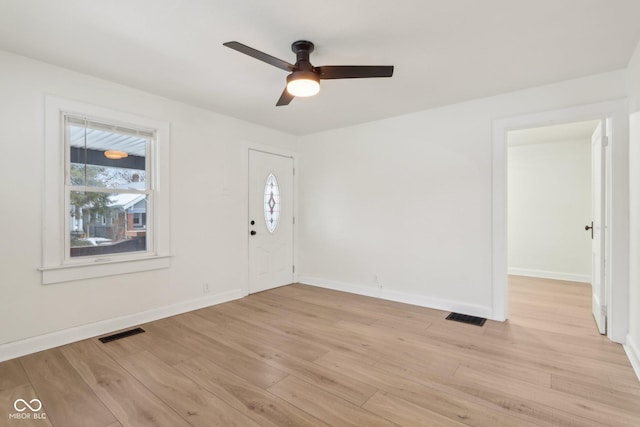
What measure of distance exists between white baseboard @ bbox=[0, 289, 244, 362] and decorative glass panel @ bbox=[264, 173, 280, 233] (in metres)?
1.31

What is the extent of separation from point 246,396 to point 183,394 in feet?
1.44

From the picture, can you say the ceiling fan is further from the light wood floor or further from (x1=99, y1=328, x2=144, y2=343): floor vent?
(x1=99, y1=328, x2=144, y2=343): floor vent

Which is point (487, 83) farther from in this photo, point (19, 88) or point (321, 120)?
point (19, 88)

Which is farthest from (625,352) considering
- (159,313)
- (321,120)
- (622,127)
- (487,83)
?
(159,313)

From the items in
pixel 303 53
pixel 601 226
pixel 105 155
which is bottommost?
pixel 601 226

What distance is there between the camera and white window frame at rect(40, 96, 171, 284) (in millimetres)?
2814

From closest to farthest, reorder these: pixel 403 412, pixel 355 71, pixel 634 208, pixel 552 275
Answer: pixel 403 412
pixel 355 71
pixel 634 208
pixel 552 275

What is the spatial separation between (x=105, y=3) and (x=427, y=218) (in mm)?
3738

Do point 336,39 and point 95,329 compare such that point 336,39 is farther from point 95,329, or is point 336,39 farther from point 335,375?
point 95,329

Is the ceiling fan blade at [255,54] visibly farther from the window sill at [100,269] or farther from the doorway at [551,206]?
the doorway at [551,206]

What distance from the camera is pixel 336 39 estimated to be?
2.36 meters

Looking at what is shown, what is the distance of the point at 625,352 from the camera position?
2.69 m

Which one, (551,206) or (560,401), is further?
(551,206)

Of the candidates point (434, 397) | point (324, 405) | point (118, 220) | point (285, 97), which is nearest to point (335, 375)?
point (324, 405)
